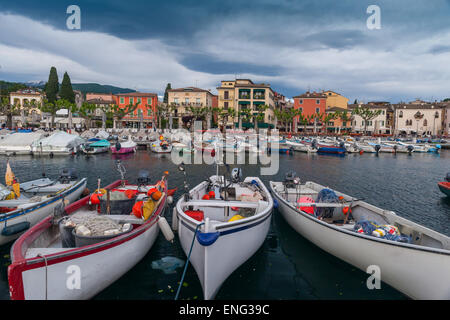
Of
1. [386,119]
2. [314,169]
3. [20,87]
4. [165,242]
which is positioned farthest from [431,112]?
[20,87]

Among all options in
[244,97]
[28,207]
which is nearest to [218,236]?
[28,207]

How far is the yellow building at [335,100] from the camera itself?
286ft

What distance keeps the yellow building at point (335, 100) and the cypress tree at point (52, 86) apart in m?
84.4

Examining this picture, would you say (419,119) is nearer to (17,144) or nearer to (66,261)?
(17,144)

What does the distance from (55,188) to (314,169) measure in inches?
1028

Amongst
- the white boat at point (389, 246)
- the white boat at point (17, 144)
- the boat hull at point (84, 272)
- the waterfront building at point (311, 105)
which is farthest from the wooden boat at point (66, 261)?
the waterfront building at point (311, 105)

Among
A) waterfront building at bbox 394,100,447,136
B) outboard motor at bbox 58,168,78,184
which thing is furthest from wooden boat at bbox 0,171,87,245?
waterfront building at bbox 394,100,447,136

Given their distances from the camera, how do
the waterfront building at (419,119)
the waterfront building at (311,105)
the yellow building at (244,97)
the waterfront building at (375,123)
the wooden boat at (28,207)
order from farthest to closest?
1. the waterfront building at (375,123)
2. the waterfront building at (419,119)
3. the waterfront building at (311,105)
4. the yellow building at (244,97)
5. the wooden boat at (28,207)

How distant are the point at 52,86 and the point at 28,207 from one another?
8652cm

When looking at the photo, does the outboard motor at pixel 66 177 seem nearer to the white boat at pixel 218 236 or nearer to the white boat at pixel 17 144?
the white boat at pixel 218 236

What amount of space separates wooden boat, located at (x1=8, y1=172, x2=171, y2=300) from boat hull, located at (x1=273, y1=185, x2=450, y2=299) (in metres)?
6.14

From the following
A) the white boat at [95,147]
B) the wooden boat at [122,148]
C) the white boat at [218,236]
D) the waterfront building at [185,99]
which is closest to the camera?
the white boat at [218,236]

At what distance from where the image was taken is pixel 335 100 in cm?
8750
